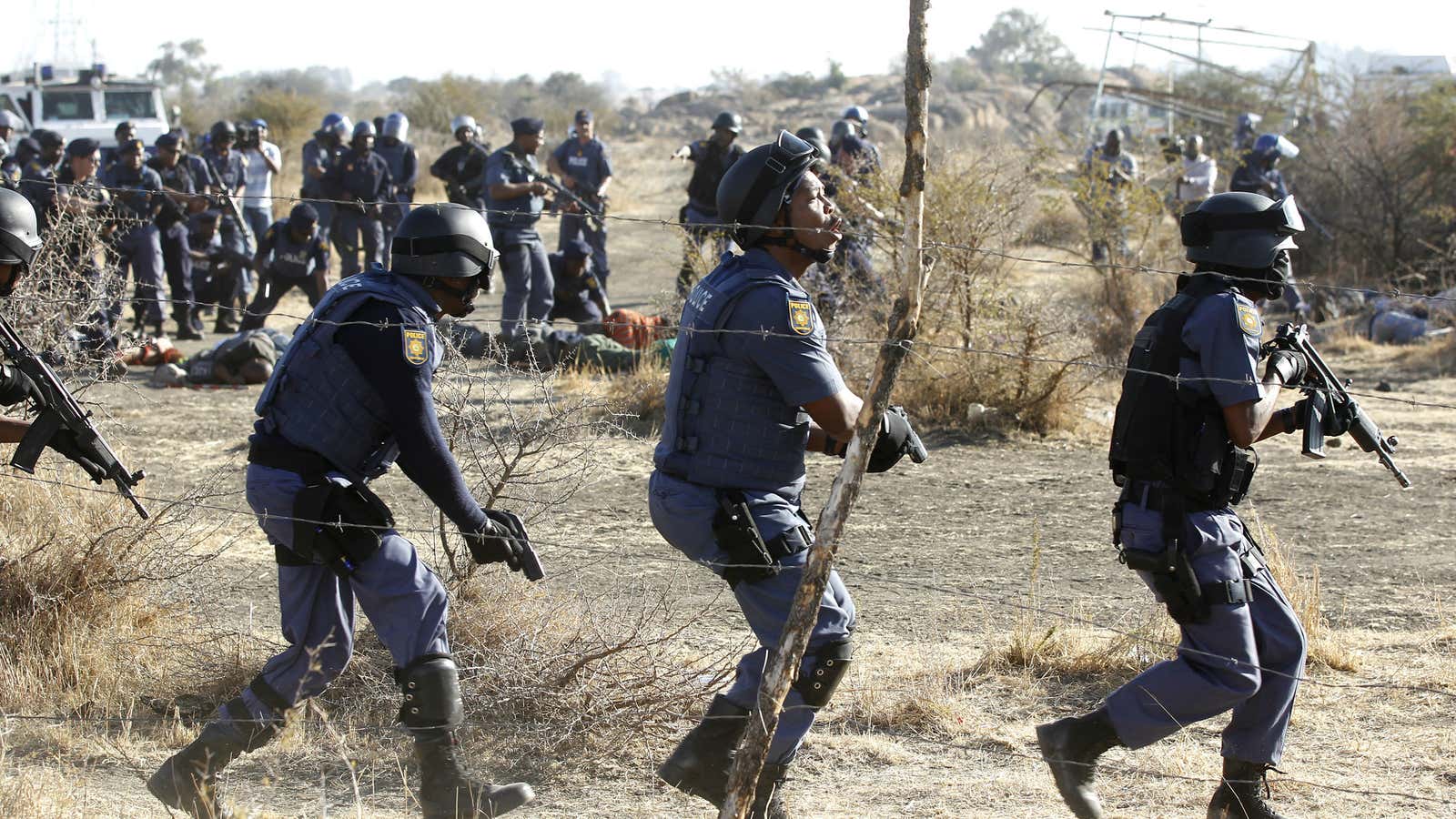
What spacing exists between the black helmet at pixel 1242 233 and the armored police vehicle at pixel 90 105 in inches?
830

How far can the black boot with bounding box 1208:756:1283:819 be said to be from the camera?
3.62m

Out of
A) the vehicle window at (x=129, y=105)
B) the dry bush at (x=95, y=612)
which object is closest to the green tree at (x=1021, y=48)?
the vehicle window at (x=129, y=105)

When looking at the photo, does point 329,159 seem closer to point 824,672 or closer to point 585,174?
point 585,174

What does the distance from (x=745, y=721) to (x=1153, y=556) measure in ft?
3.62

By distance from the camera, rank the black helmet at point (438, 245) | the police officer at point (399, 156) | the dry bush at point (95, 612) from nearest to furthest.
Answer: the black helmet at point (438, 245)
the dry bush at point (95, 612)
the police officer at point (399, 156)

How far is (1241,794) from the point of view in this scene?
363 centimetres

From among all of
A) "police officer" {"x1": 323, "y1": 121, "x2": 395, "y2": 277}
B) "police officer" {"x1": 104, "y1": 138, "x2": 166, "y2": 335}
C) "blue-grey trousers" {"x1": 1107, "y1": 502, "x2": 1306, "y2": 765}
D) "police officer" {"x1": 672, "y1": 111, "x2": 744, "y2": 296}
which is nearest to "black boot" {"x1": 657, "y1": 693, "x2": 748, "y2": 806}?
"blue-grey trousers" {"x1": 1107, "y1": 502, "x2": 1306, "y2": 765}

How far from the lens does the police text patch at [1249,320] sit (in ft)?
11.4

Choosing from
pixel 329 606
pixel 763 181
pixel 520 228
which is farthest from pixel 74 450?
pixel 520 228

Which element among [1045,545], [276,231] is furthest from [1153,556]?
[276,231]

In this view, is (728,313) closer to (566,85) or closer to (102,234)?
(102,234)

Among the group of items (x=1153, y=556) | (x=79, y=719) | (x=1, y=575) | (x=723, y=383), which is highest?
(x=723, y=383)

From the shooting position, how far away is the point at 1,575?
475cm

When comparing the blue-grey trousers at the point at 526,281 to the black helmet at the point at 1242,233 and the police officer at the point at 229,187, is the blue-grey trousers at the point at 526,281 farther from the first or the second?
the black helmet at the point at 1242,233
